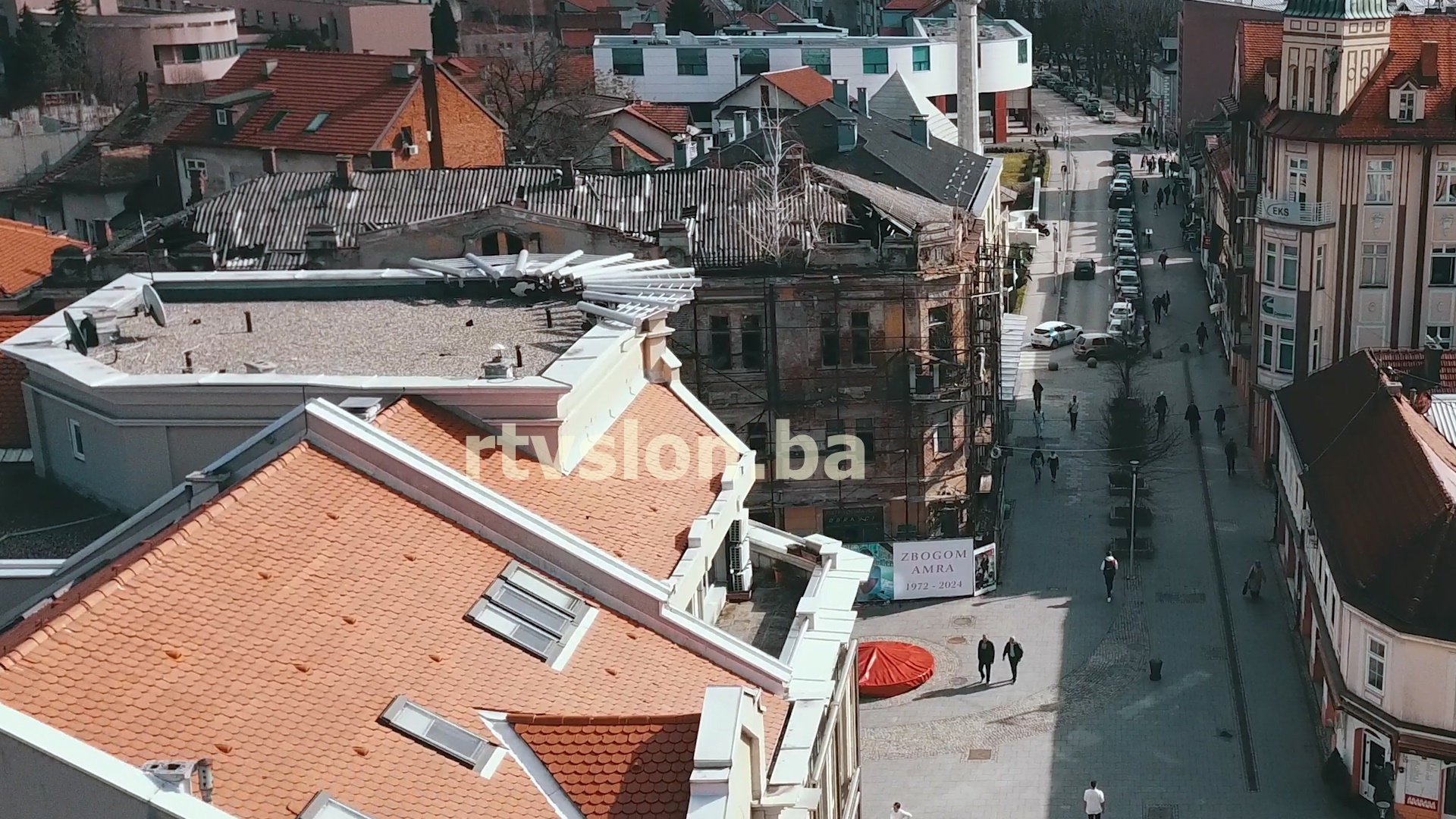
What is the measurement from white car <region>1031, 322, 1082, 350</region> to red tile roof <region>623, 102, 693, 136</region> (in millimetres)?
20750

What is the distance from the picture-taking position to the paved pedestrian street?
41.5m

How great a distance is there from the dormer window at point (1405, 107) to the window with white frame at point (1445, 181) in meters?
1.61

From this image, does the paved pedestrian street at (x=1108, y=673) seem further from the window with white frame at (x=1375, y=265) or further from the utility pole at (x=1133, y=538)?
the window with white frame at (x=1375, y=265)

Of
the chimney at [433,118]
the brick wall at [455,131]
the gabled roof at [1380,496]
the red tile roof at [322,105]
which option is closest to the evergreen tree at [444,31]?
the red tile roof at [322,105]

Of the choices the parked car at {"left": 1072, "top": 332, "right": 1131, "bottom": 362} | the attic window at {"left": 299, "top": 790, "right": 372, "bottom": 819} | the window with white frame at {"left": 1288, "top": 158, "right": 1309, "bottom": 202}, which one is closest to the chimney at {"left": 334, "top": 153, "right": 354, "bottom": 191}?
the window with white frame at {"left": 1288, "top": 158, "right": 1309, "bottom": 202}

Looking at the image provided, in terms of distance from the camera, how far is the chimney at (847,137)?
64125 millimetres

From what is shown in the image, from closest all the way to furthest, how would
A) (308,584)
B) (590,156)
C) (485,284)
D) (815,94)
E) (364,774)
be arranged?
(364,774) → (308,584) → (485,284) → (590,156) → (815,94)

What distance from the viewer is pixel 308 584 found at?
23109 millimetres

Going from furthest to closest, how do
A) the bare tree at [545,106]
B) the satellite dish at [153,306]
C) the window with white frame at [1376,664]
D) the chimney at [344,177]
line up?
the bare tree at [545,106]
the chimney at [344,177]
the window with white frame at [1376,664]
the satellite dish at [153,306]

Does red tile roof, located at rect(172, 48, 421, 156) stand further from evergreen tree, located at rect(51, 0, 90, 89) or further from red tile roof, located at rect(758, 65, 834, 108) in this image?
evergreen tree, located at rect(51, 0, 90, 89)

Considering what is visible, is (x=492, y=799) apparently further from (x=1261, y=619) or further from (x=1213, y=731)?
(x=1261, y=619)

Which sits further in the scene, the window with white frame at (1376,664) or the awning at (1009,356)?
the awning at (1009,356)

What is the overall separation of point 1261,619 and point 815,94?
207 feet

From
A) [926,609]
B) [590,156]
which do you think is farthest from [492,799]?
[590,156]
